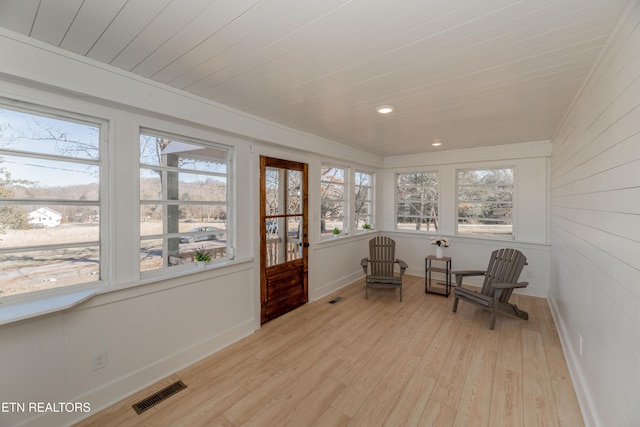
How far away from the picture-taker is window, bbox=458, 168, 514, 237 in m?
4.72

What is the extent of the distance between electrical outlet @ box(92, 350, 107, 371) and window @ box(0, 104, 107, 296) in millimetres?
548

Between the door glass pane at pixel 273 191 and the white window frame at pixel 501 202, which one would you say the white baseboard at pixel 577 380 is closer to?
the white window frame at pixel 501 202

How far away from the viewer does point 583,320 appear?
219 centimetres

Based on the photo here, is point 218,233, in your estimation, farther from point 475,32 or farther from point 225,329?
point 475,32

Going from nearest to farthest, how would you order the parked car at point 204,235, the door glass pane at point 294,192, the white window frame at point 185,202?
1. the white window frame at point 185,202
2. the parked car at point 204,235
3. the door glass pane at point 294,192

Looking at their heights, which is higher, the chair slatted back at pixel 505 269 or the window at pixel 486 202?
the window at pixel 486 202

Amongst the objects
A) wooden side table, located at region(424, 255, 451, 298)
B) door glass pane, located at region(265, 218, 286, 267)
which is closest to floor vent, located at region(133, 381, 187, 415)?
door glass pane, located at region(265, 218, 286, 267)

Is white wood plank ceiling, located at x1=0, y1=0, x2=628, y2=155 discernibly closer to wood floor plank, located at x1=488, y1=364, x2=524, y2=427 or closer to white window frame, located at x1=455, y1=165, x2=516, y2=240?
white window frame, located at x1=455, y1=165, x2=516, y2=240

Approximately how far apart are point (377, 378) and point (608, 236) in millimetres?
1936

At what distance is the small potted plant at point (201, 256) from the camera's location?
2.70 m

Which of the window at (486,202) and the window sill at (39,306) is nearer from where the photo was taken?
the window sill at (39,306)

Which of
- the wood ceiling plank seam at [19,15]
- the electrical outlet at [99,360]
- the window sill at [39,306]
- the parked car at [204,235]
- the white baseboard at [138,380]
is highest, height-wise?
the wood ceiling plank seam at [19,15]

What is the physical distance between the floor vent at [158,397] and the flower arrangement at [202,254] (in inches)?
41.8

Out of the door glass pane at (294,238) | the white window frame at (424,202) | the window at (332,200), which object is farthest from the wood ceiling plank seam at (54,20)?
the white window frame at (424,202)
